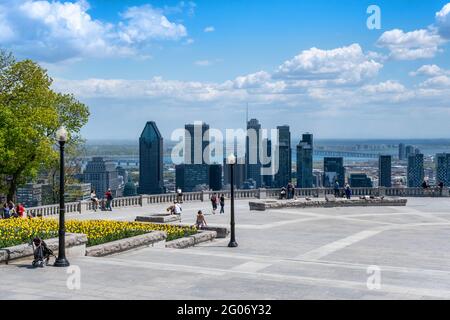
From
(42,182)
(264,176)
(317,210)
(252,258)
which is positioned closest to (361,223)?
(317,210)

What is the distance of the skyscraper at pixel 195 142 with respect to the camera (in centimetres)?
9231

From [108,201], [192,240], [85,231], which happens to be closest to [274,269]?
[192,240]

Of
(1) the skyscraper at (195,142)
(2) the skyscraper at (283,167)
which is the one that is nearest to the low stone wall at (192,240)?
(1) the skyscraper at (195,142)

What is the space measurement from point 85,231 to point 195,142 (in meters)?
77.4

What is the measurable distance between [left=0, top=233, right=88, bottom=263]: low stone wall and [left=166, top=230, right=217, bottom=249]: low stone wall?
4.43 metres

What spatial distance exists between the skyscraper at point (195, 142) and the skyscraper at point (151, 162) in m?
5.28

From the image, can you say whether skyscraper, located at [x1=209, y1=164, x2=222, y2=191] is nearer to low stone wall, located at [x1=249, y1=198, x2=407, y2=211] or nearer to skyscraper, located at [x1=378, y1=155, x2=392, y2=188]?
low stone wall, located at [x1=249, y1=198, x2=407, y2=211]

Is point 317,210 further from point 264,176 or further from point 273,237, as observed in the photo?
point 264,176

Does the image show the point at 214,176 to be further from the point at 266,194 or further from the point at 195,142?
the point at 195,142

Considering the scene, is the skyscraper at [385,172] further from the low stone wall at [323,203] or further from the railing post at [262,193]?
the low stone wall at [323,203]

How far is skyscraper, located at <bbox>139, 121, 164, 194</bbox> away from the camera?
300 ft

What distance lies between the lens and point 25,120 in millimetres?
45156

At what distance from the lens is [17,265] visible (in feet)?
60.8
